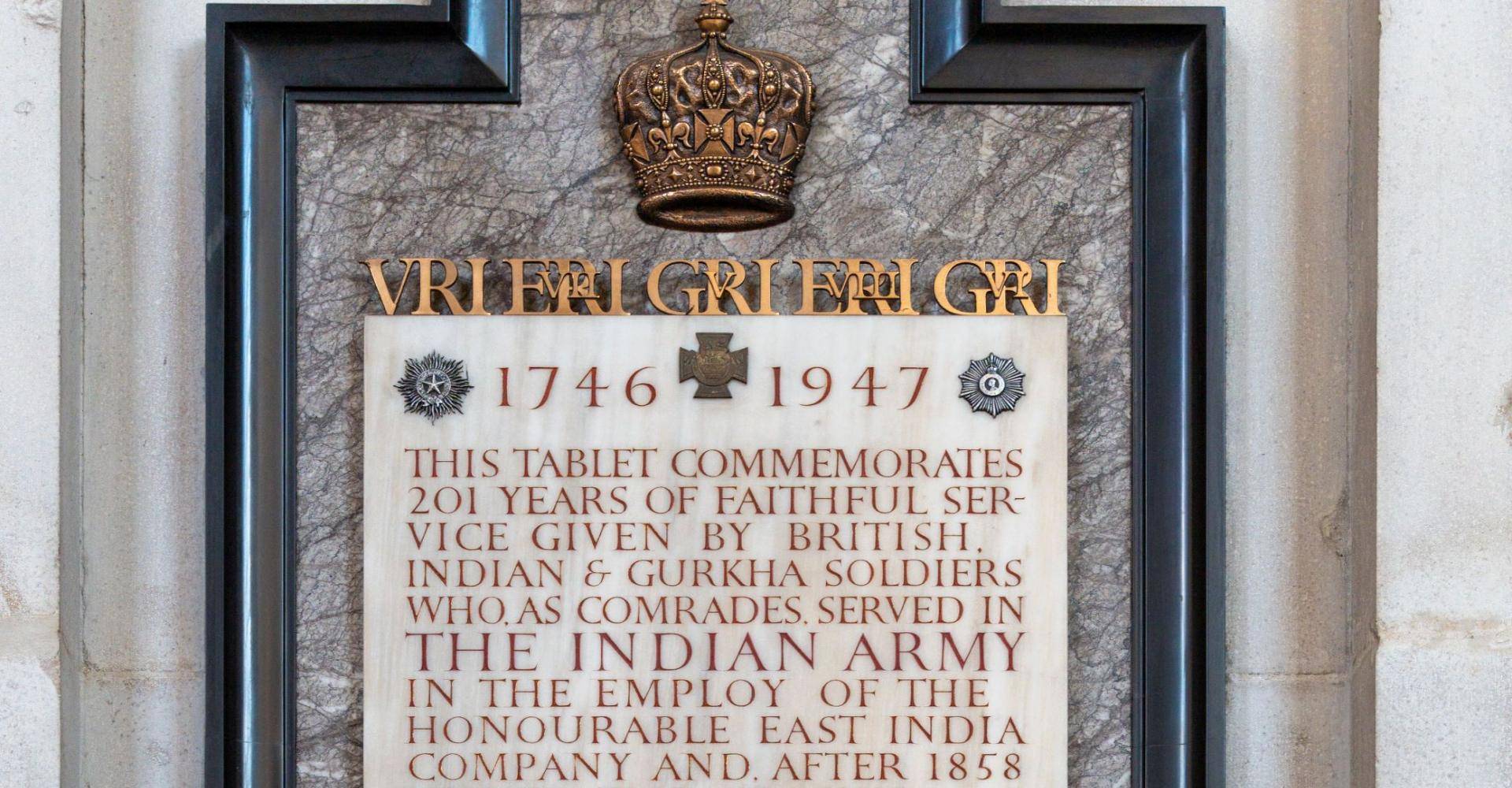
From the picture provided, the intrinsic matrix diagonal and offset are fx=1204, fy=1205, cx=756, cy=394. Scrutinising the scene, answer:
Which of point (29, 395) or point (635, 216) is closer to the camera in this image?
point (29, 395)

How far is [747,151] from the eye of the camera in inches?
80.6

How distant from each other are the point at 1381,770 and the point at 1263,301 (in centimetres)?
80

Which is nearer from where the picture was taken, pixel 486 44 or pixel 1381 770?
pixel 1381 770

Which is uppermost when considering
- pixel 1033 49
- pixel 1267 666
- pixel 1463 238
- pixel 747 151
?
pixel 1033 49

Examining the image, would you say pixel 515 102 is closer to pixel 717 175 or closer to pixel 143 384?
pixel 717 175

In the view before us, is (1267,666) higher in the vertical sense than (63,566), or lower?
lower

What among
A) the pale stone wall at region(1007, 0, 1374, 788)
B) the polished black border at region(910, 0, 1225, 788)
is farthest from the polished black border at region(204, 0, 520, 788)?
the pale stone wall at region(1007, 0, 1374, 788)

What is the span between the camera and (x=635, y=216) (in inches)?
83.6

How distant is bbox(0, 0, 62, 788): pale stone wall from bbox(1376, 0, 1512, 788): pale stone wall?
219 cm

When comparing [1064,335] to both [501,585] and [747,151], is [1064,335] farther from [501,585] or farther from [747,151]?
[501,585]

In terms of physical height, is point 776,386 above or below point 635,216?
below

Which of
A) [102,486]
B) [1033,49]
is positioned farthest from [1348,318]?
[102,486]

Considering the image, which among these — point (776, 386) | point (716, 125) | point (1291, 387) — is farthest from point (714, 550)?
point (1291, 387)

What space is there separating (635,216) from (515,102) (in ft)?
0.96
